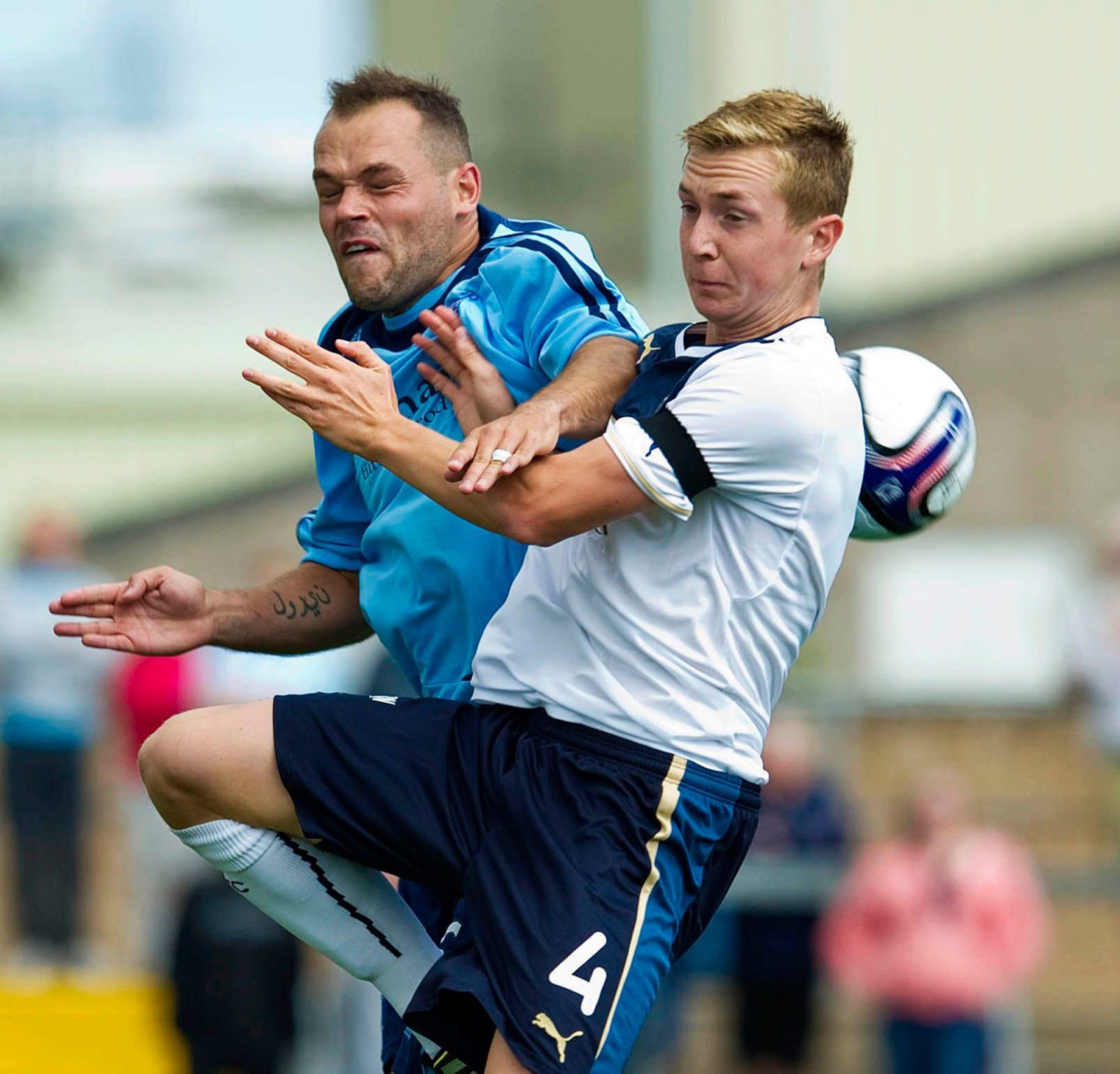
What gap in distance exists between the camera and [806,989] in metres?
12.2

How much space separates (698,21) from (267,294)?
4.10 metres

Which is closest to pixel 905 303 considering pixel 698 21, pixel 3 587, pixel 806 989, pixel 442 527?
pixel 698 21

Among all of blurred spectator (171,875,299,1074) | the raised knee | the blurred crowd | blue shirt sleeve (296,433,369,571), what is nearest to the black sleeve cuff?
the raised knee

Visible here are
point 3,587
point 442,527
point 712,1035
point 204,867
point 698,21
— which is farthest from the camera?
point 698,21

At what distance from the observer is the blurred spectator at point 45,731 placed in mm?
11922

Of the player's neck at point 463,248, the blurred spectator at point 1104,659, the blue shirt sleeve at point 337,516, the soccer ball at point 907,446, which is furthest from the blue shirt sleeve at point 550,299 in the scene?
the blurred spectator at point 1104,659

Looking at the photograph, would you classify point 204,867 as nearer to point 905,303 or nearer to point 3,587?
point 3,587

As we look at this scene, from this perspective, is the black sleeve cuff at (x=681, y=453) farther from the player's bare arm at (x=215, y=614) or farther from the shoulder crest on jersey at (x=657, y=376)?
the player's bare arm at (x=215, y=614)

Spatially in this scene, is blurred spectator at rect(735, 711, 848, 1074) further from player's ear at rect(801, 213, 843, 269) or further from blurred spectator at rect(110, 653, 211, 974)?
player's ear at rect(801, 213, 843, 269)

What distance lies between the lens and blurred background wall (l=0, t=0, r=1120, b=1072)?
13859 mm

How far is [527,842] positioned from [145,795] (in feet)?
23.6

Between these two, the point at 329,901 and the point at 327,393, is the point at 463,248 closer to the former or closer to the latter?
the point at 327,393

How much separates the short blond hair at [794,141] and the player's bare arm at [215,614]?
4.99ft

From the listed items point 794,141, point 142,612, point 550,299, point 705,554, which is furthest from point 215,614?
point 794,141
